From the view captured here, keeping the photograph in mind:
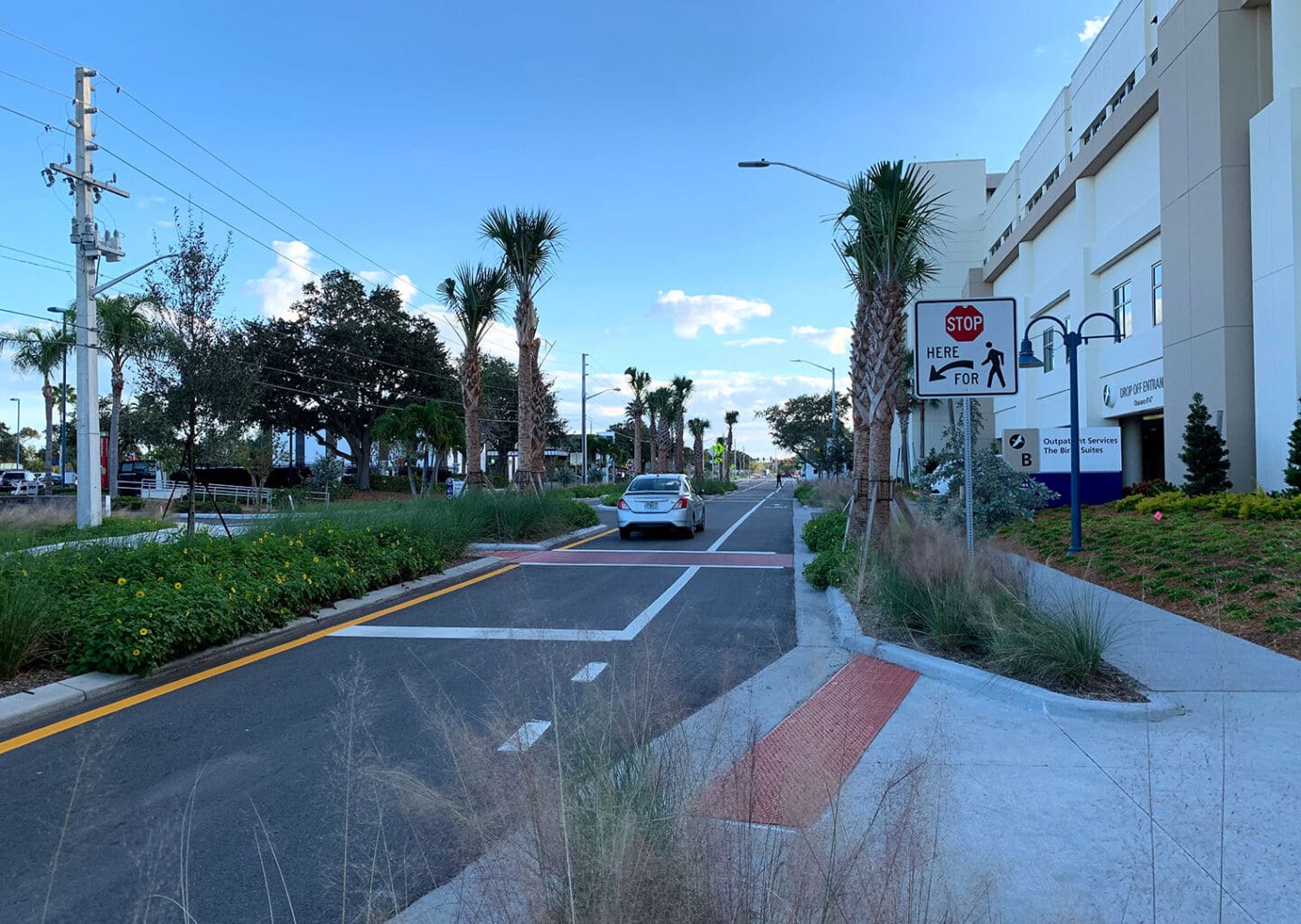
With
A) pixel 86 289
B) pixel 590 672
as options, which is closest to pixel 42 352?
pixel 86 289

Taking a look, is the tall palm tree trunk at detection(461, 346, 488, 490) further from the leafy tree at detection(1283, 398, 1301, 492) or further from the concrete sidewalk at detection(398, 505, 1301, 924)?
the leafy tree at detection(1283, 398, 1301, 492)

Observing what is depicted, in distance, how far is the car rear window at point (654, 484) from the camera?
2041 centimetres

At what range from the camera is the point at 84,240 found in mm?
19047

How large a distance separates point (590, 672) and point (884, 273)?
29.6 feet

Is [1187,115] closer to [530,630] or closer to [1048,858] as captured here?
[530,630]

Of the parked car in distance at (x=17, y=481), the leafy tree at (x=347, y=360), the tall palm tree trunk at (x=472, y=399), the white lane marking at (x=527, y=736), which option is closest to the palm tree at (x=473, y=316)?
the tall palm tree trunk at (x=472, y=399)

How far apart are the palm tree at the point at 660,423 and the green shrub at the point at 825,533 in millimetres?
39693

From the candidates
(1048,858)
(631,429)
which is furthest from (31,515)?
(631,429)

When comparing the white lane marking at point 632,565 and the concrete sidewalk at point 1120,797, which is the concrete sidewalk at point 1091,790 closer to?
the concrete sidewalk at point 1120,797

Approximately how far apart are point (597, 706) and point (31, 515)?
70.6ft

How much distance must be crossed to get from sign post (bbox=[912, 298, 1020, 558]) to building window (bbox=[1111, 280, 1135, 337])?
23774mm

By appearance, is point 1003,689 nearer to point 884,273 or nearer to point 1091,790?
point 1091,790

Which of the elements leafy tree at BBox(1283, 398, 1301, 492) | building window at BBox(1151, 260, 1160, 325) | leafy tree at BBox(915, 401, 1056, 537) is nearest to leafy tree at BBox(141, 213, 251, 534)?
leafy tree at BBox(915, 401, 1056, 537)

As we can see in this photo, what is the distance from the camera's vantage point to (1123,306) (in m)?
29.7
